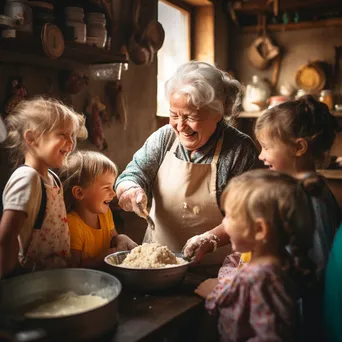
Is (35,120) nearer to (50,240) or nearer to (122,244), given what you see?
(50,240)

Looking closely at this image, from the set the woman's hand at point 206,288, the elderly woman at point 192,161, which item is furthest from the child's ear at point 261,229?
the elderly woman at point 192,161

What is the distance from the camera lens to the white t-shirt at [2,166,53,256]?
150cm

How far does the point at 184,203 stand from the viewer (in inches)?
86.4

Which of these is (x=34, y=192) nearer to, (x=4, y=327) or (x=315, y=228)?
(x=4, y=327)

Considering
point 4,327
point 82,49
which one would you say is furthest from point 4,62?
→ point 4,327

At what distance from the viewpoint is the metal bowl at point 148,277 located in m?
1.56

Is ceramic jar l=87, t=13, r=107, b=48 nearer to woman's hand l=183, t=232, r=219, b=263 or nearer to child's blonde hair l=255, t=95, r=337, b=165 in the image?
child's blonde hair l=255, t=95, r=337, b=165

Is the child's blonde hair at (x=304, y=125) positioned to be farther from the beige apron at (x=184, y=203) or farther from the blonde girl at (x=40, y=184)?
the blonde girl at (x=40, y=184)

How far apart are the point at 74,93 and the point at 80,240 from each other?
2.91ft

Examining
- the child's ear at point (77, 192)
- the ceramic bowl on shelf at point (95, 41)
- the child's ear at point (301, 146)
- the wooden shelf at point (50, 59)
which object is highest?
the ceramic bowl on shelf at point (95, 41)

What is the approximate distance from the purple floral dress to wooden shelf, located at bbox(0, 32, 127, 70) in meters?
1.25

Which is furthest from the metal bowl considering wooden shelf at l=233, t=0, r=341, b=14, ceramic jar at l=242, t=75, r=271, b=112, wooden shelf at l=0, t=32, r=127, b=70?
wooden shelf at l=233, t=0, r=341, b=14

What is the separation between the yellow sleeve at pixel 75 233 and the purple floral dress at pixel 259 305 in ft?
2.25

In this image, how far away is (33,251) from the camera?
161cm
